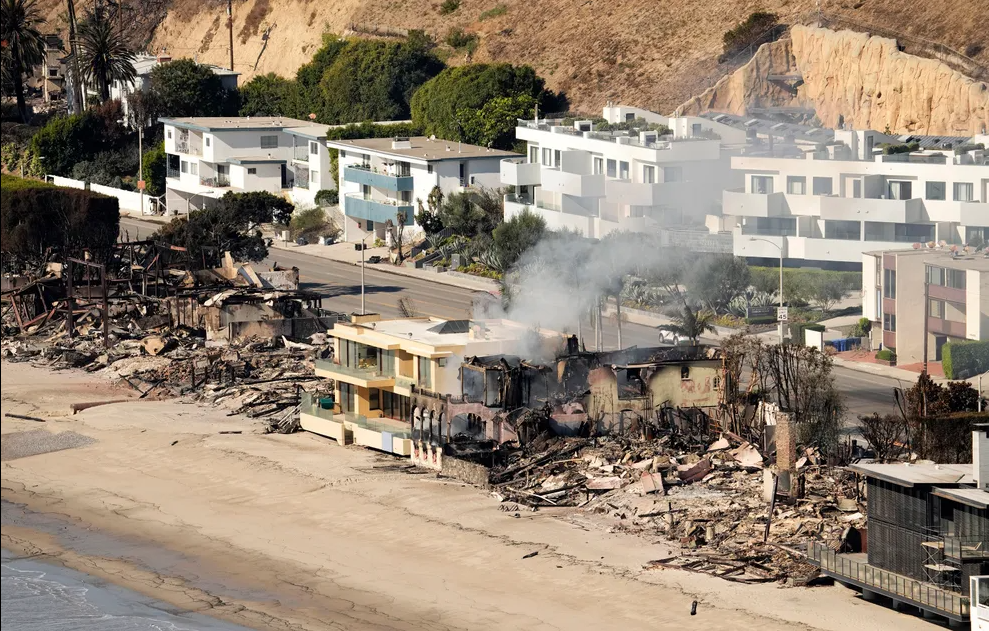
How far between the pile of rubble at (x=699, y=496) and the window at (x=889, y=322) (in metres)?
22.9

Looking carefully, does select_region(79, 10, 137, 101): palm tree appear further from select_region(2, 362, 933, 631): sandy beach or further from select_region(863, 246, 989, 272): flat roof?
select_region(2, 362, 933, 631): sandy beach

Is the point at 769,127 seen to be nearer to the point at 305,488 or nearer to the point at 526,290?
the point at 526,290

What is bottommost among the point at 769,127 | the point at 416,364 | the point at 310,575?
the point at 310,575

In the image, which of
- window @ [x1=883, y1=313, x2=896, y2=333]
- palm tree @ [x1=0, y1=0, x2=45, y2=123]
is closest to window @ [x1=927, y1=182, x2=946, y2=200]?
window @ [x1=883, y1=313, x2=896, y2=333]

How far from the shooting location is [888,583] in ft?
159

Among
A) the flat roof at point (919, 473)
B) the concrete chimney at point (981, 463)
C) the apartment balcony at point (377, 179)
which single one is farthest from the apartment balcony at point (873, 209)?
the concrete chimney at point (981, 463)

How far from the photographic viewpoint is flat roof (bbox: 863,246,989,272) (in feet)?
270

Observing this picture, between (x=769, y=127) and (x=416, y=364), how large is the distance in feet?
172

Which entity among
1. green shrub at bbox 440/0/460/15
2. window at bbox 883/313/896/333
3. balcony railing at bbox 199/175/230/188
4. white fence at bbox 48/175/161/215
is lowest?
window at bbox 883/313/896/333

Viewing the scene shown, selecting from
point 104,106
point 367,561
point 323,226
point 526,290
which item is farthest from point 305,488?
point 104,106

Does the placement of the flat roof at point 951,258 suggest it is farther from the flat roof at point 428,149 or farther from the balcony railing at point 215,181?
the balcony railing at point 215,181

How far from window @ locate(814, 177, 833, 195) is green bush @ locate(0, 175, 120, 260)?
1519 inches

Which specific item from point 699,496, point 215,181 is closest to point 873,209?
point 699,496

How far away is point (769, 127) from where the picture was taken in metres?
114
